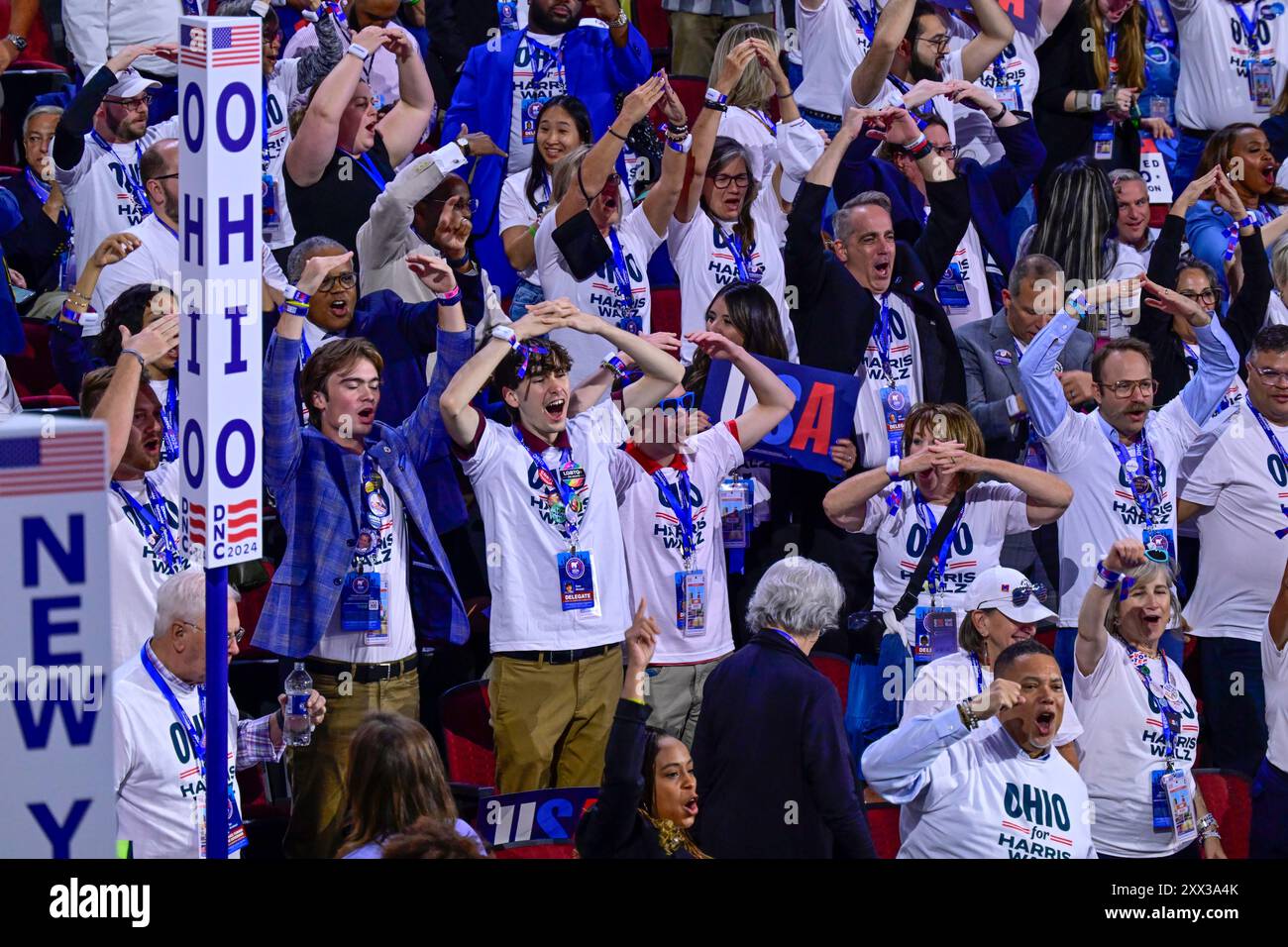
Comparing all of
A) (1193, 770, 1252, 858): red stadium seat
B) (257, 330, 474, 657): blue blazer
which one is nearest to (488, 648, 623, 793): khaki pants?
(257, 330, 474, 657): blue blazer

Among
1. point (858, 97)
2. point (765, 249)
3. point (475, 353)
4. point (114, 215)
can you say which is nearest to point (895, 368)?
point (765, 249)

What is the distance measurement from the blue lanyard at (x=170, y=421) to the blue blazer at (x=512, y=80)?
104 inches

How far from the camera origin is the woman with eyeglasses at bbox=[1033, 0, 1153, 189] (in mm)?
9953

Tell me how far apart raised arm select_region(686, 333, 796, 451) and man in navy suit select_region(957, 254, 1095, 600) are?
43.2 inches

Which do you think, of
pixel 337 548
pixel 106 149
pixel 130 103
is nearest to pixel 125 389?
pixel 337 548

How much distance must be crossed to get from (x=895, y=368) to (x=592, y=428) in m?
1.65

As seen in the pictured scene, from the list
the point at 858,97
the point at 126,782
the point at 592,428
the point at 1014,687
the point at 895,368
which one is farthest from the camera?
the point at 858,97

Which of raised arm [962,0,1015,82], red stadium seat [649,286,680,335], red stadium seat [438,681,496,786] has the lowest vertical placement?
red stadium seat [438,681,496,786]

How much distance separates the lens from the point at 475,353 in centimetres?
652

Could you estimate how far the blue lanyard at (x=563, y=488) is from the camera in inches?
258

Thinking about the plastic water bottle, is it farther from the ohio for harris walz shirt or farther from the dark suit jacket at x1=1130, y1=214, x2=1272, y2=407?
the dark suit jacket at x1=1130, y1=214, x2=1272, y2=407

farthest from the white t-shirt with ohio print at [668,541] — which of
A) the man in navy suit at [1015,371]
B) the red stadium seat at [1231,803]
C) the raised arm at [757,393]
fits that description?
the red stadium seat at [1231,803]

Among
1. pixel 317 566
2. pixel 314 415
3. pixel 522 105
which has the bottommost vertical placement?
pixel 317 566

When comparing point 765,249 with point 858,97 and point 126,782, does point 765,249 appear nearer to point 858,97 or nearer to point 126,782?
point 858,97
